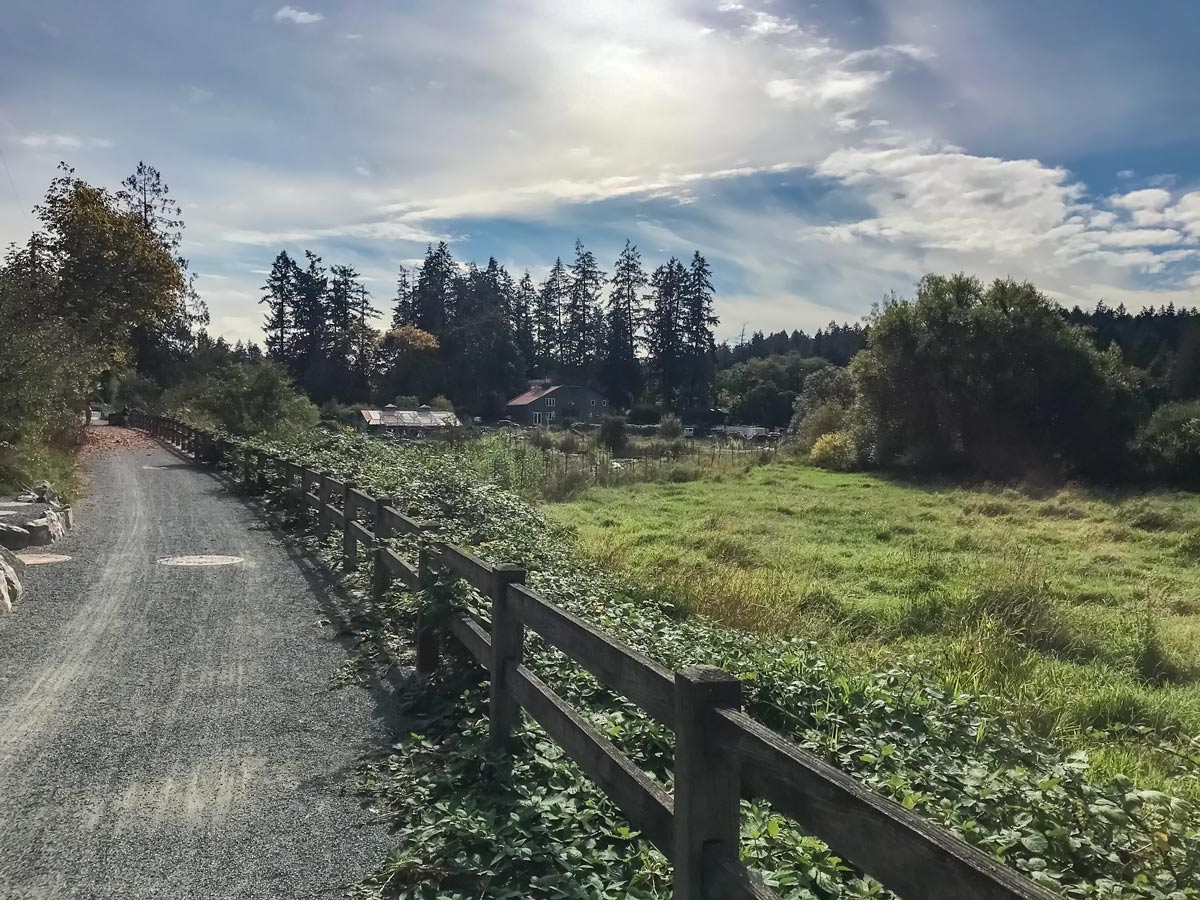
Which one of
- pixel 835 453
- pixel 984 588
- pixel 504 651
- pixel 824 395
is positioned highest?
pixel 824 395

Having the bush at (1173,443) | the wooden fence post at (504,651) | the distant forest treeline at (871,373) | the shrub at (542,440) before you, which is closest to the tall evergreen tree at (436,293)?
the distant forest treeline at (871,373)

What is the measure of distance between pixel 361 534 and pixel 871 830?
8.60m

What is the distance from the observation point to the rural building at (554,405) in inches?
3484

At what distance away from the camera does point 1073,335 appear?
34188 millimetres

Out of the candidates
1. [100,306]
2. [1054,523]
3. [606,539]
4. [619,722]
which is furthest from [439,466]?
[100,306]

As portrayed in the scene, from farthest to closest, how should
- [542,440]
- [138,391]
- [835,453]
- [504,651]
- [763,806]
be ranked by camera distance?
[138,391] < [835,453] < [542,440] < [504,651] < [763,806]

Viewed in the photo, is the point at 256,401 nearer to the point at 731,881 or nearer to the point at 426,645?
the point at 426,645

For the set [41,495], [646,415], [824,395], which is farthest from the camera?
[646,415]

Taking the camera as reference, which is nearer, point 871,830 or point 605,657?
point 871,830

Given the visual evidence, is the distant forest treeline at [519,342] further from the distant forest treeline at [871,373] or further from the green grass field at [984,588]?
the green grass field at [984,588]

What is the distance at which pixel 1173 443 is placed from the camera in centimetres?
2977

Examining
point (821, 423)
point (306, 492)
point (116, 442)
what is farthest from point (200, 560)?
point (821, 423)

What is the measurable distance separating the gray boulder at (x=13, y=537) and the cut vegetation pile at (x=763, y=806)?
265 inches

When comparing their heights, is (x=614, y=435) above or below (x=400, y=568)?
above
